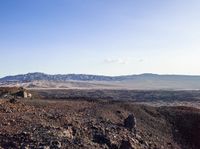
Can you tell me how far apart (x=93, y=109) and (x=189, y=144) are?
646 centimetres

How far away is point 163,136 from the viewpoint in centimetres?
2589

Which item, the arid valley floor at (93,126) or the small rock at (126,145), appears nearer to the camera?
the arid valley floor at (93,126)

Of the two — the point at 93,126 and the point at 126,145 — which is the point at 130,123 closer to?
the point at 93,126

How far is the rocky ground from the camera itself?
18297mm

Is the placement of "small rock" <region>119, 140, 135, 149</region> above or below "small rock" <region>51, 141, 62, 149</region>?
below

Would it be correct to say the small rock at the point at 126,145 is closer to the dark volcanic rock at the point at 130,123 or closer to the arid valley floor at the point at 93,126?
the arid valley floor at the point at 93,126

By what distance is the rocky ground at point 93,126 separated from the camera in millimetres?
18297

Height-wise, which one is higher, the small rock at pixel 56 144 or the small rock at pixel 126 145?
the small rock at pixel 56 144

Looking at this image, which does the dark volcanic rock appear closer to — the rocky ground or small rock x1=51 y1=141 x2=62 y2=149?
the rocky ground

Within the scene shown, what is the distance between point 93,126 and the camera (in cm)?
2162

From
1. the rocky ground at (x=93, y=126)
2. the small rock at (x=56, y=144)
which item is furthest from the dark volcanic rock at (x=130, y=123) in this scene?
the small rock at (x=56, y=144)

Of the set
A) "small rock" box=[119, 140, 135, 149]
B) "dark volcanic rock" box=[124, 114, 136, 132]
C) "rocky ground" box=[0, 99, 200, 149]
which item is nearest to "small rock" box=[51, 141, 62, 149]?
"rocky ground" box=[0, 99, 200, 149]

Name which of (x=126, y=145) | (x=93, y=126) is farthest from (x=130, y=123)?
(x=126, y=145)

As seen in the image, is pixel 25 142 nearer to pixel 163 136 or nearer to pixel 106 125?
pixel 106 125
